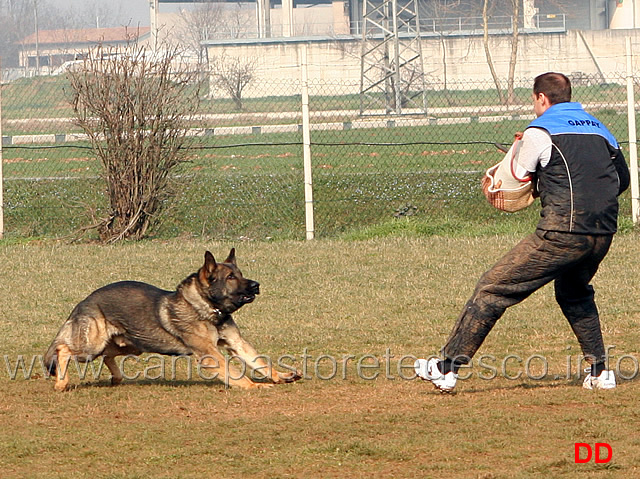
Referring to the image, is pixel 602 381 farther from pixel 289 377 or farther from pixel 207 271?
pixel 207 271

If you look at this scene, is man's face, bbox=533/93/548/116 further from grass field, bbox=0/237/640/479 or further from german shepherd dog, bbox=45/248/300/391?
german shepherd dog, bbox=45/248/300/391

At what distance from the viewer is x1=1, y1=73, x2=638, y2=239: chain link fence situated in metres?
13.4

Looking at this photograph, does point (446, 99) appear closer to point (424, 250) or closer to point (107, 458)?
point (424, 250)

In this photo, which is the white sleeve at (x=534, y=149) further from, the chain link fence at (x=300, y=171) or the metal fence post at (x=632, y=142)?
the metal fence post at (x=632, y=142)

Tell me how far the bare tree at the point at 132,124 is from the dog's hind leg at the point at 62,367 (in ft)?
22.6

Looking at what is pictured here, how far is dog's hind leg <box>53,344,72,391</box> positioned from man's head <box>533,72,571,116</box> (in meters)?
3.20

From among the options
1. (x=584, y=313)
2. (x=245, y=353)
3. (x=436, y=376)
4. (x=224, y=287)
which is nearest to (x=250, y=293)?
(x=224, y=287)

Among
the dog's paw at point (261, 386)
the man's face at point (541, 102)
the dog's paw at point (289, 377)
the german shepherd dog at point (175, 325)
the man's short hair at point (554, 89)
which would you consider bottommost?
the dog's paw at point (261, 386)

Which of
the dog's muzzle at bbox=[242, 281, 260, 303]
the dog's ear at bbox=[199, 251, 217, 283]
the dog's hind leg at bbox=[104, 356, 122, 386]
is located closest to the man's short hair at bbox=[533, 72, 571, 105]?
the dog's muzzle at bbox=[242, 281, 260, 303]

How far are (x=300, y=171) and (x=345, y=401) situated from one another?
12.0 meters

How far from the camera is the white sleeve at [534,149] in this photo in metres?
5.27

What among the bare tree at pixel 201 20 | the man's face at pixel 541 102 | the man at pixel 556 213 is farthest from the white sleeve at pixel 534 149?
the bare tree at pixel 201 20

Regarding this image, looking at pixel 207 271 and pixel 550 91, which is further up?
pixel 550 91

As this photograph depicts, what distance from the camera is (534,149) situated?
528 cm
